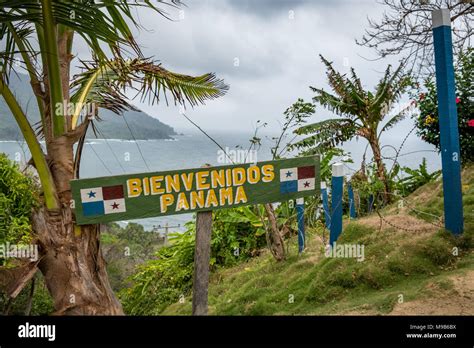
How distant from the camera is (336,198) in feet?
14.6

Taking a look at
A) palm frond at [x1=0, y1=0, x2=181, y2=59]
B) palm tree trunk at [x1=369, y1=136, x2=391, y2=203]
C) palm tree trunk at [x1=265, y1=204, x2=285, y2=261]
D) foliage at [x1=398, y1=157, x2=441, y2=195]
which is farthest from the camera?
foliage at [x1=398, y1=157, x2=441, y2=195]

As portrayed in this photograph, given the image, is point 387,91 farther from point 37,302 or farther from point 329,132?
point 37,302

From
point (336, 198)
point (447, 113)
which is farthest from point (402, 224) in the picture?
point (447, 113)

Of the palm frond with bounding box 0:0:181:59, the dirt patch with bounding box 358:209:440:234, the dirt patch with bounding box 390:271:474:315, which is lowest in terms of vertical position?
the dirt patch with bounding box 390:271:474:315

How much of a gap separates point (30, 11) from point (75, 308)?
2.00 metres

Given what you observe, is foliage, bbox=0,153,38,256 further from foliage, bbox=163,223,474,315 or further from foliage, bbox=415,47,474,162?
foliage, bbox=415,47,474,162

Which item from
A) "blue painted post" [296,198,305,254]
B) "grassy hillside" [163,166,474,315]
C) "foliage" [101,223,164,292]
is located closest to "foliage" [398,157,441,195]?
"grassy hillside" [163,166,474,315]

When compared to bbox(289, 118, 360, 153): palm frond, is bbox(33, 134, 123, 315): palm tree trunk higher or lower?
lower

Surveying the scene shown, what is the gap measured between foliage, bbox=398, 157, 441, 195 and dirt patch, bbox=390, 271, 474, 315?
4536 millimetres

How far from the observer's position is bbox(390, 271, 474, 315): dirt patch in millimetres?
3094

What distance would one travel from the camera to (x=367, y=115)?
6.96m

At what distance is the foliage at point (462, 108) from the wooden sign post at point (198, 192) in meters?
3.69

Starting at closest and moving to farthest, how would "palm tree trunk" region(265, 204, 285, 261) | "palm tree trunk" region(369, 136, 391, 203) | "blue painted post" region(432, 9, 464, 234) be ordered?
"blue painted post" region(432, 9, 464, 234)
"palm tree trunk" region(265, 204, 285, 261)
"palm tree trunk" region(369, 136, 391, 203)
